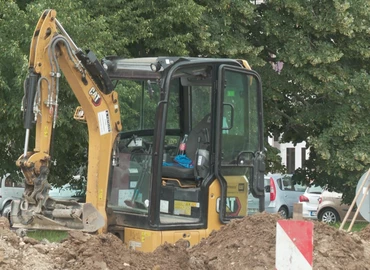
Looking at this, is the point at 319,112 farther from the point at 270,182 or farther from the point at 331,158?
the point at 270,182

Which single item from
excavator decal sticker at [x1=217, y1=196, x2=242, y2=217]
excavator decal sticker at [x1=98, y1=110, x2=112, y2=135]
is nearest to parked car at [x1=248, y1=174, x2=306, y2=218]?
excavator decal sticker at [x1=217, y1=196, x2=242, y2=217]

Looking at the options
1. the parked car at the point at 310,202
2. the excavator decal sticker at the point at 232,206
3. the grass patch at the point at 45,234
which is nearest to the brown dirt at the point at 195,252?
the excavator decal sticker at the point at 232,206

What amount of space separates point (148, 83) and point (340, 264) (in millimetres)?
3096

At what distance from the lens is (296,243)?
6332mm

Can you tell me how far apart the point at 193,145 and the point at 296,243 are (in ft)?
12.9

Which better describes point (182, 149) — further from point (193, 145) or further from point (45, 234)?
point (45, 234)

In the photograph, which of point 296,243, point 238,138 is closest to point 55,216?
point 238,138

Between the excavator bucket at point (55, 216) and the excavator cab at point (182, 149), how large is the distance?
1.96 feet

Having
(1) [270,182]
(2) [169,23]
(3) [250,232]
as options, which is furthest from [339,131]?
(3) [250,232]

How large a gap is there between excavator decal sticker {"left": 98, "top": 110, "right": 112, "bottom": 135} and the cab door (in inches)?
51.1

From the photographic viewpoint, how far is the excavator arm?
8781mm

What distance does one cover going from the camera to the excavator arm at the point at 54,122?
28.8ft

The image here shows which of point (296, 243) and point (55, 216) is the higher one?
point (55, 216)

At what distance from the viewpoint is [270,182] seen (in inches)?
1070
